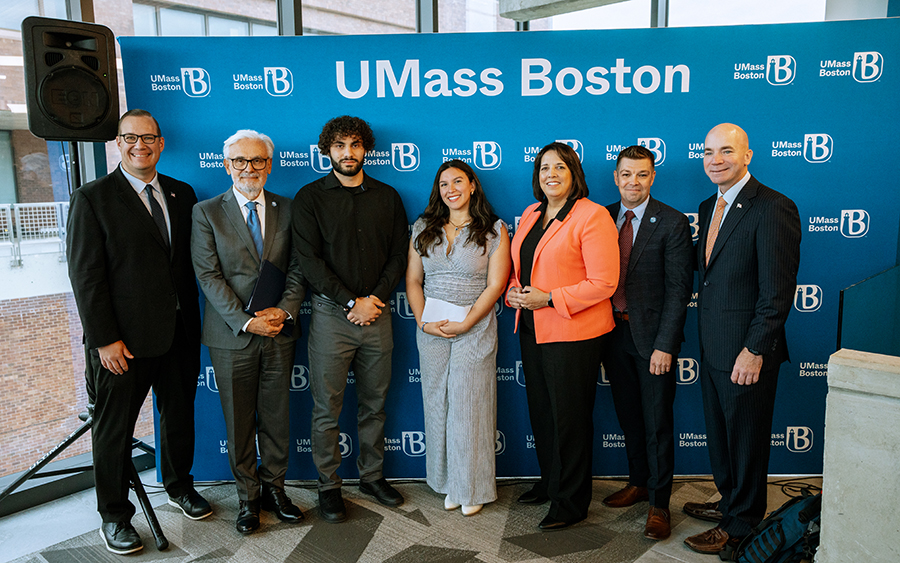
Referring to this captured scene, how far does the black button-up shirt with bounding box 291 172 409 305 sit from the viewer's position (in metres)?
2.93

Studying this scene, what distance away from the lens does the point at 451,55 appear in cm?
322

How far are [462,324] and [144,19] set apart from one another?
2.69m

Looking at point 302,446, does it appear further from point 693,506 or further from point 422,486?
point 693,506

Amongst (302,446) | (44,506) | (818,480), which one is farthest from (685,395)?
(44,506)

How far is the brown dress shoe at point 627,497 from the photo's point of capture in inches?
122

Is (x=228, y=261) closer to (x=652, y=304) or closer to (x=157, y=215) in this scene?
(x=157, y=215)

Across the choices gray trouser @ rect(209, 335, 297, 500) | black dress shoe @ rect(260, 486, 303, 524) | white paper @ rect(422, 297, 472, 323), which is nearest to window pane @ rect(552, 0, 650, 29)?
white paper @ rect(422, 297, 472, 323)

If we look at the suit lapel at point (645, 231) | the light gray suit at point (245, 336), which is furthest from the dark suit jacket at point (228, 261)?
the suit lapel at point (645, 231)

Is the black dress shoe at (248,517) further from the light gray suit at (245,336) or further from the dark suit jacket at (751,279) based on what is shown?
the dark suit jacket at (751,279)

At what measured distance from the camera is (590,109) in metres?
3.22

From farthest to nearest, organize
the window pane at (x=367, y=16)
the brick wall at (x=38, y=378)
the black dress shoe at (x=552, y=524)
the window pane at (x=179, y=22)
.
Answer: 1. the window pane at (x=367, y=16)
2. the window pane at (x=179, y=22)
3. the brick wall at (x=38, y=378)
4. the black dress shoe at (x=552, y=524)

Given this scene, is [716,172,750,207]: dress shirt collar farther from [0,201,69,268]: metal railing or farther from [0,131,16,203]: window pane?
[0,131,16,203]: window pane

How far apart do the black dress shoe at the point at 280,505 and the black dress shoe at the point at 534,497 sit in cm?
117

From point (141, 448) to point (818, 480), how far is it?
13.2 ft
